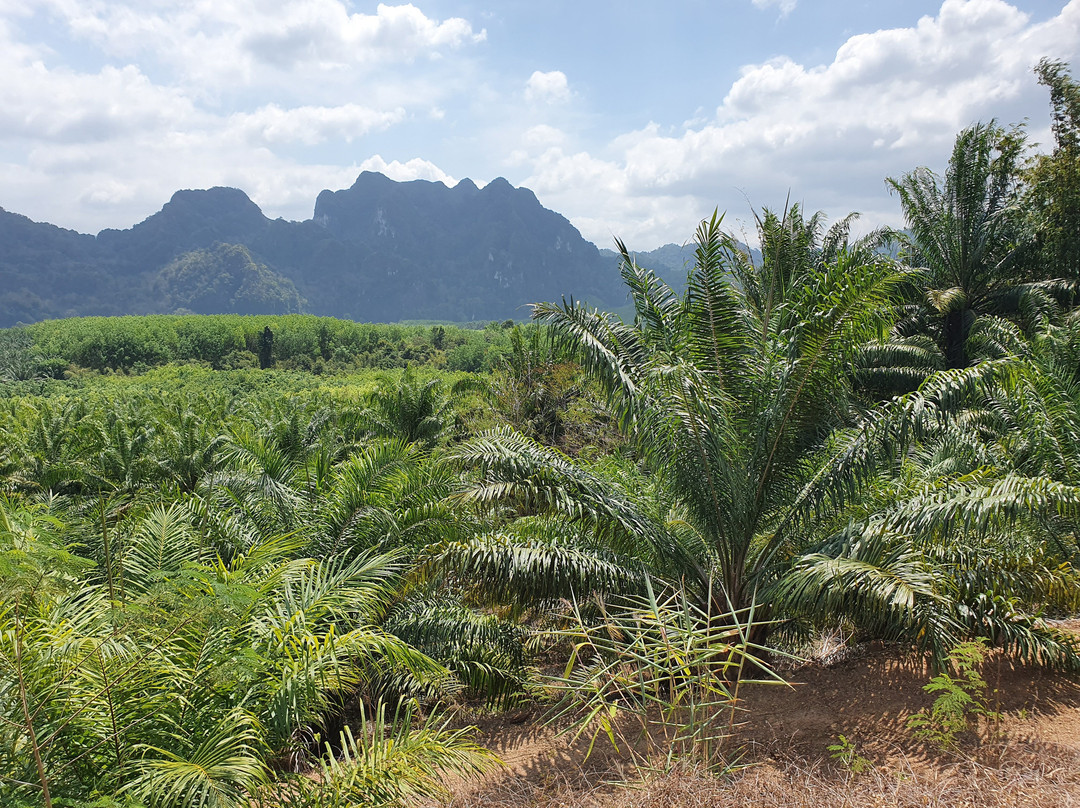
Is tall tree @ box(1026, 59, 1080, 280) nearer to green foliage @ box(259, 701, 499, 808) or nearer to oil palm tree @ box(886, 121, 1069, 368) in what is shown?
oil palm tree @ box(886, 121, 1069, 368)

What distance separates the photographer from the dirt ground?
3.28 meters

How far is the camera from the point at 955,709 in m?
3.96

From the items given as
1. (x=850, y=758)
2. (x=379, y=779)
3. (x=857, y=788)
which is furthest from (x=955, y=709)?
(x=379, y=779)

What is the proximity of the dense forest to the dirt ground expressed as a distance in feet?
0.74

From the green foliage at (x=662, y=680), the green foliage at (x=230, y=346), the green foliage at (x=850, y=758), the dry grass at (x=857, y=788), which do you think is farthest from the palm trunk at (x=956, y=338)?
the green foliage at (x=230, y=346)

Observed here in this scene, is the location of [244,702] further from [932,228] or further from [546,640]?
[932,228]

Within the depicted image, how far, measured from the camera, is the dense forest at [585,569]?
3229 millimetres

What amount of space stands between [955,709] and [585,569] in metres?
2.87

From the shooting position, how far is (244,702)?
3760 millimetres

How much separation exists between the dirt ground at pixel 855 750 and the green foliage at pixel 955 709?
11cm

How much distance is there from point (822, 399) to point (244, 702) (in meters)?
5.32

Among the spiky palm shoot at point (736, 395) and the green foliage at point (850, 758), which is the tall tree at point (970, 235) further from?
the green foliage at point (850, 758)

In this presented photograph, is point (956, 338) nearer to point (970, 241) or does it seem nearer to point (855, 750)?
point (970, 241)

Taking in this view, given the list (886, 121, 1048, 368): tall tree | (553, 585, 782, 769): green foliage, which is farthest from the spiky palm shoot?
(886, 121, 1048, 368): tall tree
